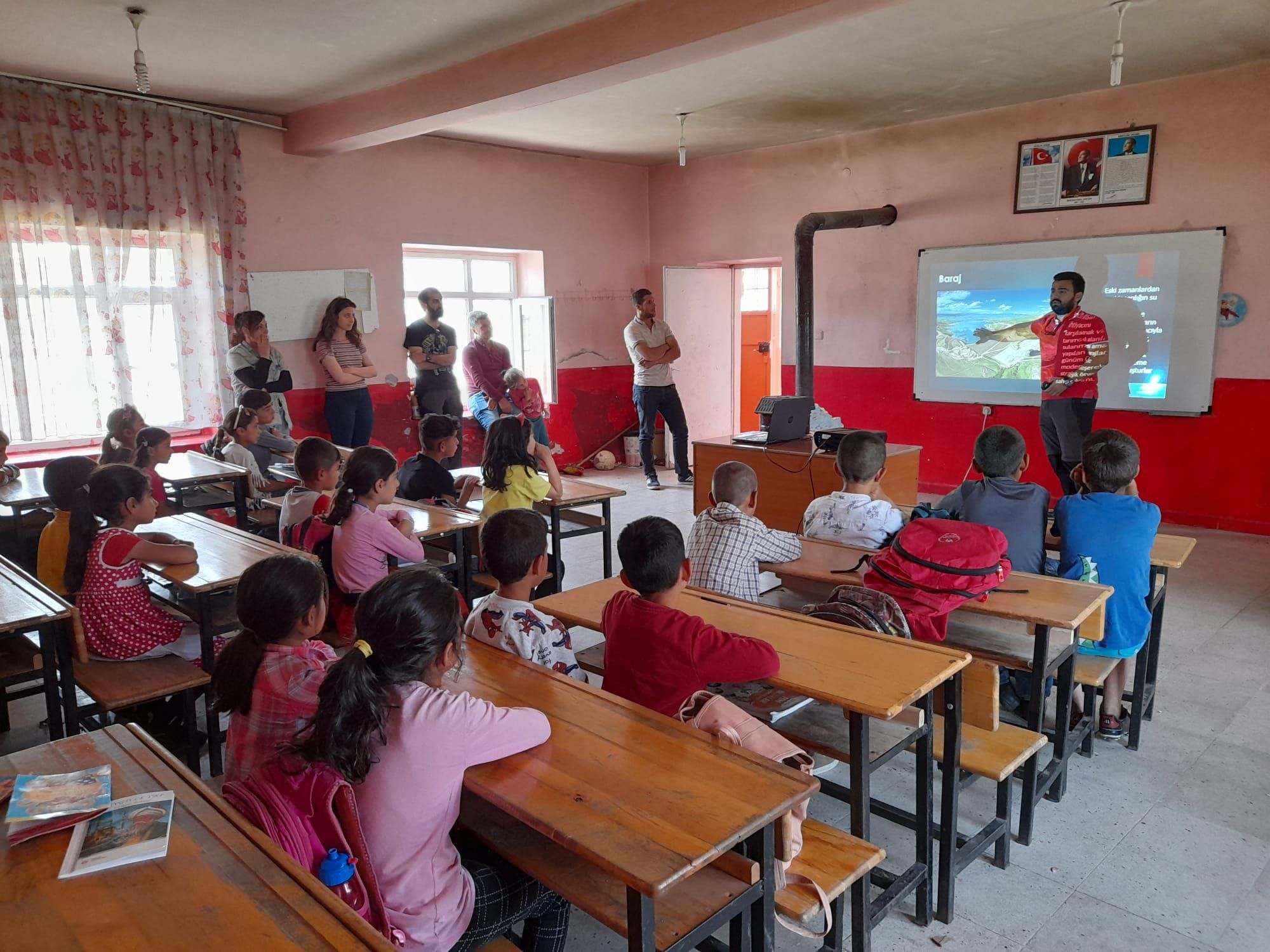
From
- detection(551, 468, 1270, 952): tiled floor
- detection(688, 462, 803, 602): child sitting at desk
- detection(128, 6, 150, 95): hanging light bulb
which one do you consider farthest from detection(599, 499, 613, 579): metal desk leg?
detection(128, 6, 150, 95): hanging light bulb

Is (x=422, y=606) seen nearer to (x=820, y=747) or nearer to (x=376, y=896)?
(x=376, y=896)

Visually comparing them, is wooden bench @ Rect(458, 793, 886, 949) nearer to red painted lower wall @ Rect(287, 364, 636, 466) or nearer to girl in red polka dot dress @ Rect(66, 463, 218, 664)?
girl in red polka dot dress @ Rect(66, 463, 218, 664)

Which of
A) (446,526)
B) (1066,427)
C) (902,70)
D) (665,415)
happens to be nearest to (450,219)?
(665,415)

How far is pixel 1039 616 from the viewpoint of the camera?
2102mm

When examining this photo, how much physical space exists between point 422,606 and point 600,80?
361 cm

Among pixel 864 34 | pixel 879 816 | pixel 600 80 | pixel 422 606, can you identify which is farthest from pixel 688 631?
pixel 864 34

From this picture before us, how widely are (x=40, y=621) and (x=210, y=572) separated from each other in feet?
1.59

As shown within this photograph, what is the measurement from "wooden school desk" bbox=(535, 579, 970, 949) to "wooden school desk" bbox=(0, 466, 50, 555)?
2836 mm

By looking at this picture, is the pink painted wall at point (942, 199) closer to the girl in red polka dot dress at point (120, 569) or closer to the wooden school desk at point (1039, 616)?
the wooden school desk at point (1039, 616)

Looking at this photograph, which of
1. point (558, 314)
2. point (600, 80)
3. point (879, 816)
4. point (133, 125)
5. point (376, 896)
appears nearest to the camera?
point (376, 896)

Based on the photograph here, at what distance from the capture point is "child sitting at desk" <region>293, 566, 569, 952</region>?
1.35 metres

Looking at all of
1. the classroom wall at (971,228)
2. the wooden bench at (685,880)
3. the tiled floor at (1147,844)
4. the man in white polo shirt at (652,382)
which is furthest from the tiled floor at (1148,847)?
the man in white polo shirt at (652,382)

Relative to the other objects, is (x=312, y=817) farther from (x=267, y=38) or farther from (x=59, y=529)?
(x=267, y=38)

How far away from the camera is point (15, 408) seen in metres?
5.14
